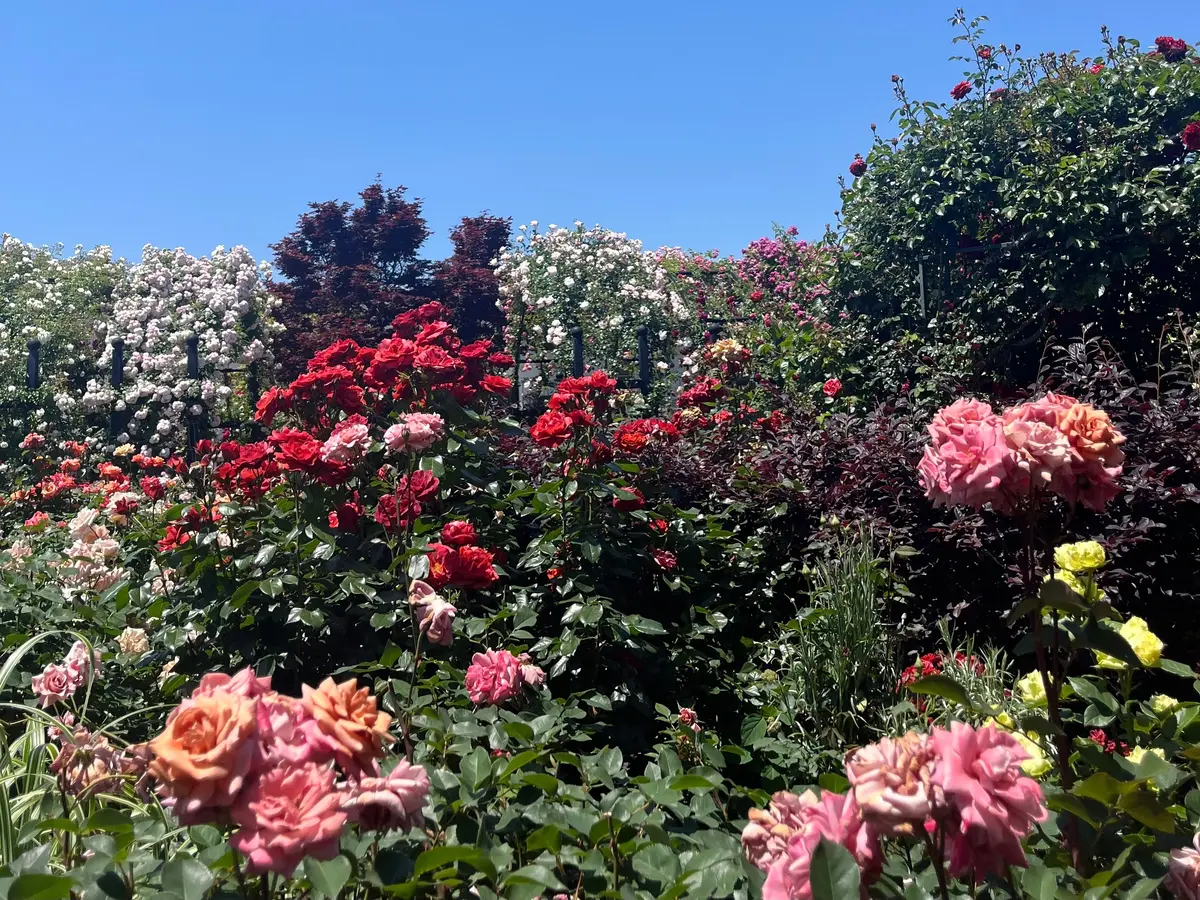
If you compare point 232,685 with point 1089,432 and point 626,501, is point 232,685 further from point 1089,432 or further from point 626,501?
point 626,501

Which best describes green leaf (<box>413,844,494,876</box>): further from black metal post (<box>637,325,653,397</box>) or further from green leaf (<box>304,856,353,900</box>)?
black metal post (<box>637,325,653,397</box>)

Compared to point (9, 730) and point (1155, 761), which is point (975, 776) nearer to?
point (1155, 761)

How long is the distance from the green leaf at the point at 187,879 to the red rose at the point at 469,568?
4.06 feet

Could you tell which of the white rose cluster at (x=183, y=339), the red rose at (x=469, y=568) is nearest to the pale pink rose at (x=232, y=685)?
the red rose at (x=469, y=568)

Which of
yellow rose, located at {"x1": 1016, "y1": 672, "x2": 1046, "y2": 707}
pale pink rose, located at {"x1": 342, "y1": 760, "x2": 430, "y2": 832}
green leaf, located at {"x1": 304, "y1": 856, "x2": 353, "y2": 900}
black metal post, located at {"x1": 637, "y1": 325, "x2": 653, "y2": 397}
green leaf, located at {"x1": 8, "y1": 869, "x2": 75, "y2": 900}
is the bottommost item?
yellow rose, located at {"x1": 1016, "y1": 672, "x2": 1046, "y2": 707}

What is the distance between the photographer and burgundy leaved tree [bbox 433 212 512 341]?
38.1ft

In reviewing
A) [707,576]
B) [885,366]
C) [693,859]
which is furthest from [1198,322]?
[693,859]

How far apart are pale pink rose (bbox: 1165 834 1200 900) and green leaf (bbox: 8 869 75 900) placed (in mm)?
1293

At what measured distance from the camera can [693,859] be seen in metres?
1.24

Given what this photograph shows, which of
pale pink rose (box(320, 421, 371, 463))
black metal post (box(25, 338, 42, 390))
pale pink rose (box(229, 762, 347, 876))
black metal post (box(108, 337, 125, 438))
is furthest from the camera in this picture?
black metal post (box(25, 338, 42, 390))

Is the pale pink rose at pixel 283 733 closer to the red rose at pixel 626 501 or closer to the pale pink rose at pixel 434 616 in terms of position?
the pale pink rose at pixel 434 616

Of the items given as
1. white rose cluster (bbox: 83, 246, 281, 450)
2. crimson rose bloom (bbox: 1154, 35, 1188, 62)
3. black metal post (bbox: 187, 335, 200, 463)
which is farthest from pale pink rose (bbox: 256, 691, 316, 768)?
black metal post (bbox: 187, 335, 200, 463)

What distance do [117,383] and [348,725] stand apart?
11.6 metres

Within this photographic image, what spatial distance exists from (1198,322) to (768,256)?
4519 mm
